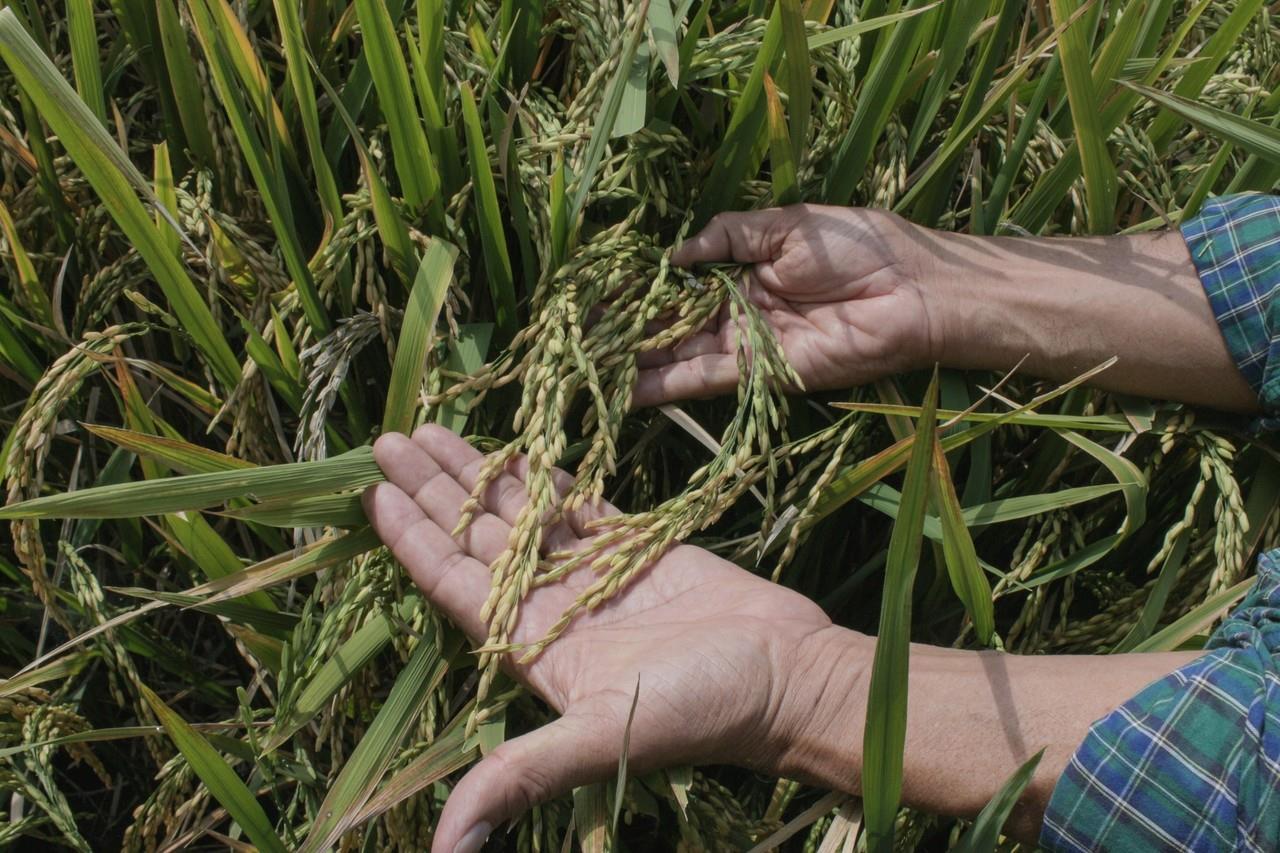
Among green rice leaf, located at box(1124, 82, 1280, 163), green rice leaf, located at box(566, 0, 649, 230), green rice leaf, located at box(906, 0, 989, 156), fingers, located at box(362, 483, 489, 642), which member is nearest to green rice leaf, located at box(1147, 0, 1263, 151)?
green rice leaf, located at box(1124, 82, 1280, 163)

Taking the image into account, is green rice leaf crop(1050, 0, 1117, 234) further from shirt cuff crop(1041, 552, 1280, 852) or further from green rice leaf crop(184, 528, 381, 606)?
green rice leaf crop(184, 528, 381, 606)

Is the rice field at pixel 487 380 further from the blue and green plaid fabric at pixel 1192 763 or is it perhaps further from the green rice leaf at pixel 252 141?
the blue and green plaid fabric at pixel 1192 763

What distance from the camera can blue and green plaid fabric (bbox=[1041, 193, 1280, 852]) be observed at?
120 centimetres

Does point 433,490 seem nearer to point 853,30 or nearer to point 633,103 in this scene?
point 633,103

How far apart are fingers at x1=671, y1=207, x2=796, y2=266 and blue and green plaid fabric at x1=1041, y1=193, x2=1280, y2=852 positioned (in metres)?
0.76

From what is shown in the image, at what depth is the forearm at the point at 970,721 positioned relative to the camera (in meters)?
1.27

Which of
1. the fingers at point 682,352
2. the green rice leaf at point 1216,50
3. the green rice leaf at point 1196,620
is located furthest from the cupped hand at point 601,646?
the green rice leaf at point 1216,50

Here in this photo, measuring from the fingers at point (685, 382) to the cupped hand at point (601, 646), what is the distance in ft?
0.57

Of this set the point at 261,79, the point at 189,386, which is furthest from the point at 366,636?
the point at 261,79

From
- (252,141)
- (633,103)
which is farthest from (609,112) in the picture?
(252,141)

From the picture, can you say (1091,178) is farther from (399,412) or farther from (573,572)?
(399,412)

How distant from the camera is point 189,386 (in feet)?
4.82

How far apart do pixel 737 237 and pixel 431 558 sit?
62cm

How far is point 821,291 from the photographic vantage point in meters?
1.64
